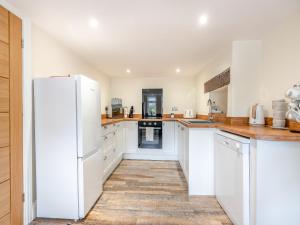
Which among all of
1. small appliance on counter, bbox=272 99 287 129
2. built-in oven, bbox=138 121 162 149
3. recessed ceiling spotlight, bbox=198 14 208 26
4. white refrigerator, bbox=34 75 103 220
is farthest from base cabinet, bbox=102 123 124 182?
small appliance on counter, bbox=272 99 287 129

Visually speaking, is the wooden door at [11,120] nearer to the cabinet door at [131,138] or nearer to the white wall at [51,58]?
the white wall at [51,58]

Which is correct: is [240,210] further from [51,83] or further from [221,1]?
[51,83]

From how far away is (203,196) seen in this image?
8.21 ft

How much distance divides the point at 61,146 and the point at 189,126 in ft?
5.12

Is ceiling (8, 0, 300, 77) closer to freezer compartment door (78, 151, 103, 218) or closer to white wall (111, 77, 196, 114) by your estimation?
freezer compartment door (78, 151, 103, 218)

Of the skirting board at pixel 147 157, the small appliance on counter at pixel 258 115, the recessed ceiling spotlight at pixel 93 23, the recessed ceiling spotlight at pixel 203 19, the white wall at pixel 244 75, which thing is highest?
the recessed ceiling spotlight at pixel 203 19

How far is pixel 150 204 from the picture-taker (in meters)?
2.27

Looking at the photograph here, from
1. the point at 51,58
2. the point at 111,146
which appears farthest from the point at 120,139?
the point at 51,58

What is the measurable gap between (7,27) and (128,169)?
9.33 feet

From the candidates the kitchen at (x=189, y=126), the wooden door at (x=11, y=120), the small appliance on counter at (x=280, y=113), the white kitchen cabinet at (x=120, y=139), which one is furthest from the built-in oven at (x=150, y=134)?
the wooden door at (x=11, y=120)

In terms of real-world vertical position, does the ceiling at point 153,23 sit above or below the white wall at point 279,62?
above

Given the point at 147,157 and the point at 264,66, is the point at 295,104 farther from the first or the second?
the point at 147,157

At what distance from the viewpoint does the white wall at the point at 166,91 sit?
4902mm

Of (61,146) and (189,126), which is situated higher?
(189,126)
